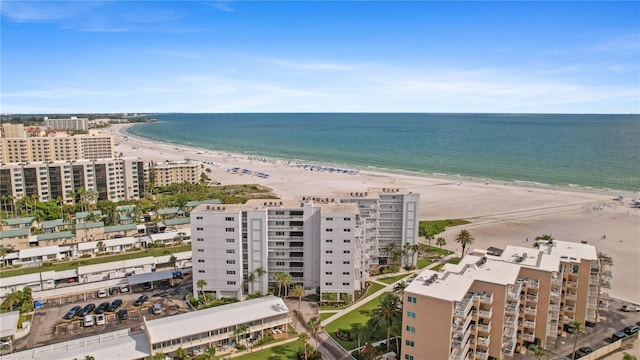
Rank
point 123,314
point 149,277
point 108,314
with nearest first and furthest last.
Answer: point 123,314
point 108,314
point 149,277

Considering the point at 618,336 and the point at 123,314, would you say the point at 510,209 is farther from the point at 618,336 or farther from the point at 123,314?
the point at 123,314

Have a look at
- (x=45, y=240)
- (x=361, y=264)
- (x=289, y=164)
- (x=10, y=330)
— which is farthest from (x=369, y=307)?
(x=289, y=164)

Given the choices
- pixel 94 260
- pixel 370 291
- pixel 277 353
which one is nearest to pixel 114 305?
pixel 94 260

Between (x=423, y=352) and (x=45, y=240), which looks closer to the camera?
(x=423, y=352)

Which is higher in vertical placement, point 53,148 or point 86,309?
point 53,148

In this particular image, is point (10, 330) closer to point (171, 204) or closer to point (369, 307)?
point (369, 307)

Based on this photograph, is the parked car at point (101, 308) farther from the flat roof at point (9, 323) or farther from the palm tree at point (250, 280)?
the palm tree at point (250, 280)

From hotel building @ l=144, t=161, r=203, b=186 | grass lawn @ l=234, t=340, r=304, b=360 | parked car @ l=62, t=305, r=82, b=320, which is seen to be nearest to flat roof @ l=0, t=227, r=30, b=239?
parked car @ l=62, t=305, r=82, b=320
